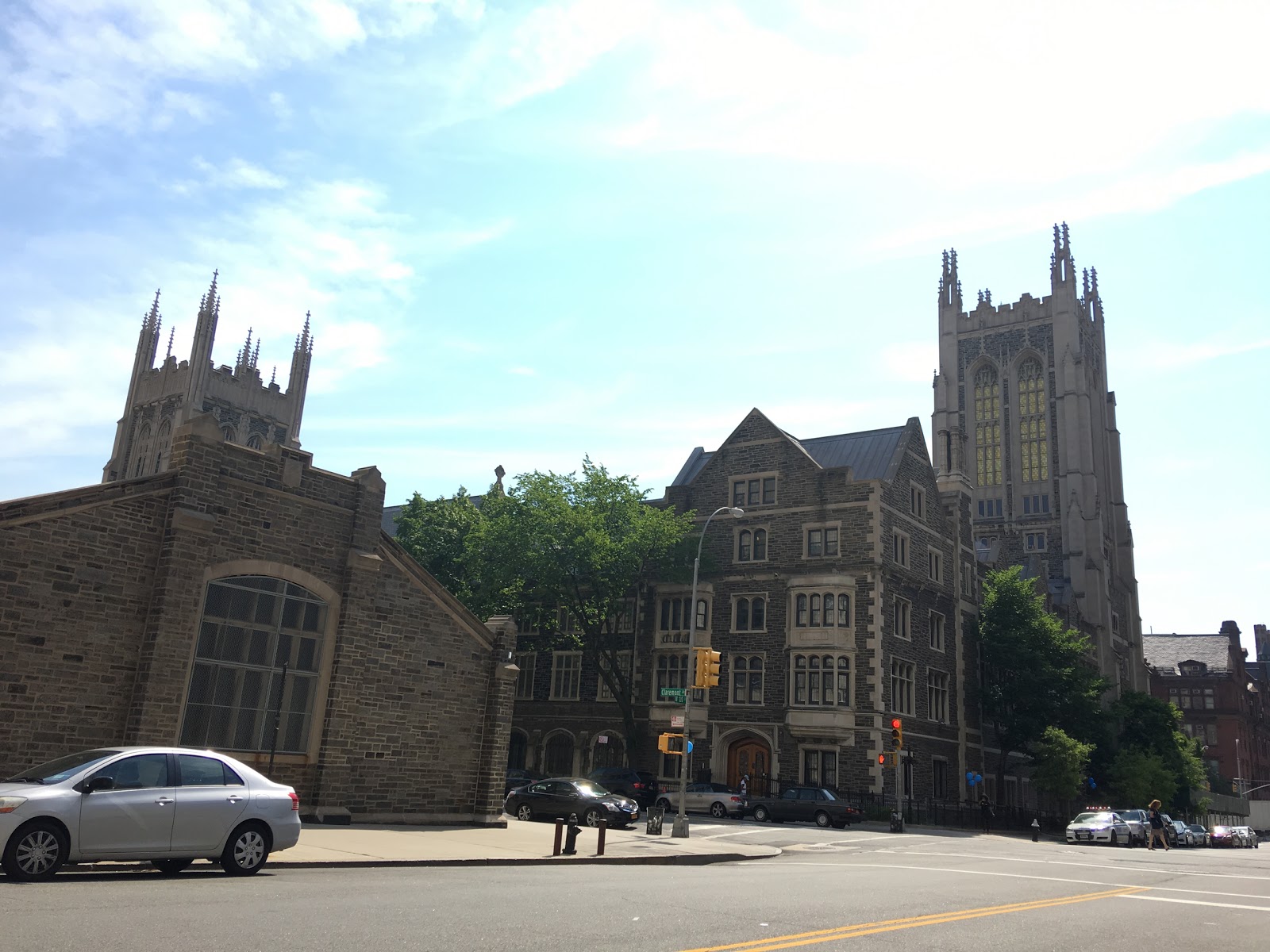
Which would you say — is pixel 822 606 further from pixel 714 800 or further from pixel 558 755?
pixel 558 755

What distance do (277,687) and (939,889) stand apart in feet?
43.8

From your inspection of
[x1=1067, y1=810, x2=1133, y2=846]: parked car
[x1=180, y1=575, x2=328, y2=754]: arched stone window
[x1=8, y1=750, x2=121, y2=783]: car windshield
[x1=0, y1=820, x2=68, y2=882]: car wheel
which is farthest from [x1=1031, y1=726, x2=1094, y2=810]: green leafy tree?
[x1=0, y1=820, x2=68, y2=882]: car wheel

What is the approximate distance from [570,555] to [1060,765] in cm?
2479

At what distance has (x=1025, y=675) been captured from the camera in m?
51.5

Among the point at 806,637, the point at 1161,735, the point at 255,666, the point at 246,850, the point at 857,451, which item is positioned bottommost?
the point at 246,850

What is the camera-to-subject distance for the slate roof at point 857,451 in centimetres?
4769

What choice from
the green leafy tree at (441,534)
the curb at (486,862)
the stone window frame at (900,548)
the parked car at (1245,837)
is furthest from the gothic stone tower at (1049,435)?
the curb at (486,862)

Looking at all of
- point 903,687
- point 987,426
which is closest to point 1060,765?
point 903,687

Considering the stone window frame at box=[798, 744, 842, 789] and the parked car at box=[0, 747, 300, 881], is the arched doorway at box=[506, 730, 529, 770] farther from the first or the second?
the parked car at box=[0, 747, 300, 881]

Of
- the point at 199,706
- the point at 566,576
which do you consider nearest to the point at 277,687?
the point at 199,706

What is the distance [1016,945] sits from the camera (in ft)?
32.0

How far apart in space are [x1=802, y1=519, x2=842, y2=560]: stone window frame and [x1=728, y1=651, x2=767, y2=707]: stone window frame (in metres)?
4.89

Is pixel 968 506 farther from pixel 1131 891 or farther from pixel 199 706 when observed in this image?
pixel 199 706

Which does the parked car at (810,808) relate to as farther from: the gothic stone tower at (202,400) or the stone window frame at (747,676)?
the gothic stone tower at (202,400)
